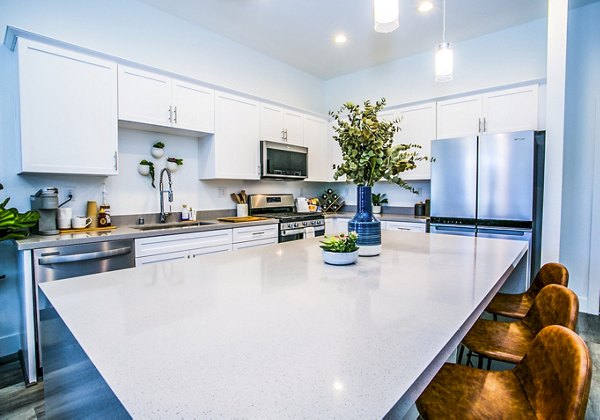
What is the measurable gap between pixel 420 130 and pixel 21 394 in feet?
14.2

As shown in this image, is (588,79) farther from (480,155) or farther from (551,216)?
(551,216)

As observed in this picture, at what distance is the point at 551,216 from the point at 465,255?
175 cm

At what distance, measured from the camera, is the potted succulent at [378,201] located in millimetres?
4637

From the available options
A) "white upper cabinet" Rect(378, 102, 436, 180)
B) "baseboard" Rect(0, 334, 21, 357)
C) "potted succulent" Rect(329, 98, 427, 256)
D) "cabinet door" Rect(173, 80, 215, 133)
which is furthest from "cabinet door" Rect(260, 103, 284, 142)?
"baseboard" Rect(0, 334, 21, 357)

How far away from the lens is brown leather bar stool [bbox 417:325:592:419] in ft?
2.39

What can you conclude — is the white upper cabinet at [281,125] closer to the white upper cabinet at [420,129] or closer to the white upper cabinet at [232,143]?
the white upper cabinet at [232,143]

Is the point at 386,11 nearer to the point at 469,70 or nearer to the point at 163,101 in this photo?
the point at 163,101

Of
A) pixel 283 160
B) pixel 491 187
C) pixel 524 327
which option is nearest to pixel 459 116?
pixel 491 187

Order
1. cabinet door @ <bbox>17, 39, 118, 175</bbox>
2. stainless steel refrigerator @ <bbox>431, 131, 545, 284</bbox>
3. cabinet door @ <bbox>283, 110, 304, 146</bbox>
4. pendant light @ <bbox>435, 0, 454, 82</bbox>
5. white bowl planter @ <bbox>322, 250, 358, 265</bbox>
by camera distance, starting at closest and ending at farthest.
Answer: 1. white bowl planter @ <bbox>322, 250, 358, 265</bbox>
2. pendant light @ <bbox>435, 0, 454, 82</bbox>
3. cabinet door @ <bbox>17, 39, 118, 175</bbox>
4. stainless steel refrigerator @ <bbox>431, 131, 545, 284</bbox>
5. cabinet door @ <bbox>283, 110, 304, 146</bbox>

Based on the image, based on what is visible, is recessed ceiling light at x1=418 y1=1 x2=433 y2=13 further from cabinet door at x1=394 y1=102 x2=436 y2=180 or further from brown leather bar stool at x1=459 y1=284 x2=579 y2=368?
brown leather bar stool at x1=459 y1=284 x2=579 y2=368

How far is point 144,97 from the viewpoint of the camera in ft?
9.55

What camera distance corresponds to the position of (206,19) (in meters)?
3.50

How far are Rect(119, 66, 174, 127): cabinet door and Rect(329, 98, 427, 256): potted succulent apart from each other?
200 cm

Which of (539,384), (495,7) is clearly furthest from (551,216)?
(539,384)
